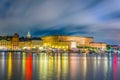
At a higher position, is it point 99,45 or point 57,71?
point 99,45

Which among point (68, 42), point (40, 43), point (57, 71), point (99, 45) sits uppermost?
point (68, 42)

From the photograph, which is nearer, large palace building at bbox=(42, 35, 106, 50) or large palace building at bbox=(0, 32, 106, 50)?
large palace building at bbox=(42, 35, 106, 50)

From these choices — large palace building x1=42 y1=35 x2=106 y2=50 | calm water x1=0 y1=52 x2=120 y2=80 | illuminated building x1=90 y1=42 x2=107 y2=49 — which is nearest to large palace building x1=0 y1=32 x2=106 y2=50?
large palace building x1=42 y1=35 x2=106 y2=50

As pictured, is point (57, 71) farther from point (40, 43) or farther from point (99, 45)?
point (99, 45)

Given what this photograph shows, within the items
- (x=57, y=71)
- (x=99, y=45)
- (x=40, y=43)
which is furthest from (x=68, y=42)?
(x=57, y=71)

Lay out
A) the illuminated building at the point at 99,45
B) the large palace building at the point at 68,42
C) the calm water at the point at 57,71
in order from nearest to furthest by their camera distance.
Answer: the calm water at the point at 57,71 < the large palace building at the point at 68,42 < the illuminated building at the point at 99,45

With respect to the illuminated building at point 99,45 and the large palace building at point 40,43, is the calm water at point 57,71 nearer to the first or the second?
the large palace building at point 40,43

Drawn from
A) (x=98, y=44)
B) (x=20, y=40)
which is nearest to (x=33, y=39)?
(x=20, y=40)

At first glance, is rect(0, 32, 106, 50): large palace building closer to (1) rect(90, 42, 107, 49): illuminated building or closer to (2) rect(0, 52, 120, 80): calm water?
(1) rect(90, 42, 107, 49): illuminated building

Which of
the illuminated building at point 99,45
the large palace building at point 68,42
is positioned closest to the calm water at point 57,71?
the large palace building at point 68,42

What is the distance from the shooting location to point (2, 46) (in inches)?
6348

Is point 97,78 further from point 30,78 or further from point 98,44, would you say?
point 98,44

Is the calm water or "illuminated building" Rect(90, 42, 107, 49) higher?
"illuminated building" Rect(90, 42, 107, 49)

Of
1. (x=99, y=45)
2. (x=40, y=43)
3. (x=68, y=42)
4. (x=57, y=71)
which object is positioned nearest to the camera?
(x=57, y=71)
